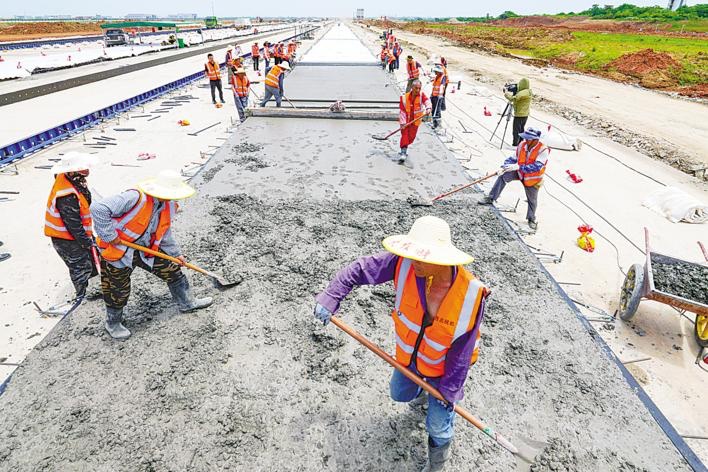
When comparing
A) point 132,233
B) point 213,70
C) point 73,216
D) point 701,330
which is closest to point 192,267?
point 132,233

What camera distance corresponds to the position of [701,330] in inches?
133

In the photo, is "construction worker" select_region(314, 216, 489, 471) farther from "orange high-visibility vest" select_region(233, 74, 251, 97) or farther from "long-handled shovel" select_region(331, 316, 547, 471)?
"orange high-visibility vest" select_region(233, 74, 251, 97)

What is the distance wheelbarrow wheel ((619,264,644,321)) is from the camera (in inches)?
135

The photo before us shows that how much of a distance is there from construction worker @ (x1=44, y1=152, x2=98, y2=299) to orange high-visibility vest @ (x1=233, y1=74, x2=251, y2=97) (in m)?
6.64

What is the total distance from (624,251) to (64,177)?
623 centimetres

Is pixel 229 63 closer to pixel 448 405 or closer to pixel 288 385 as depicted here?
pixel 288 385

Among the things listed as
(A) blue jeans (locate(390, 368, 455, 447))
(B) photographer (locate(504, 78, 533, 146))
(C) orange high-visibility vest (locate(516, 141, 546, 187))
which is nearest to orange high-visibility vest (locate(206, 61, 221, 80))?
(B) photographer (locate(504, 78, 533, 146))

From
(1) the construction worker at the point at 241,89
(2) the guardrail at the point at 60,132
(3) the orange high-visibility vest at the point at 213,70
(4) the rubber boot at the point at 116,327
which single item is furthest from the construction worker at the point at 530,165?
(3) the orange high-visibility vest at the point at 213,70

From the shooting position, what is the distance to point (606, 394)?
8.82 feet

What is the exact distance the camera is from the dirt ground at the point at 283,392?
2.25 meters

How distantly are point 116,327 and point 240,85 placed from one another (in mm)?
7542

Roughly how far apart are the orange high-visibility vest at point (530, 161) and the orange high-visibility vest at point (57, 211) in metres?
4.91

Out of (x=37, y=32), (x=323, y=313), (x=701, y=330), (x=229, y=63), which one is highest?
(x=37, y=32)

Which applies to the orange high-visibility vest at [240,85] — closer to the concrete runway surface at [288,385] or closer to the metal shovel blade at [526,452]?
the concrete runway surface at [288,385]
